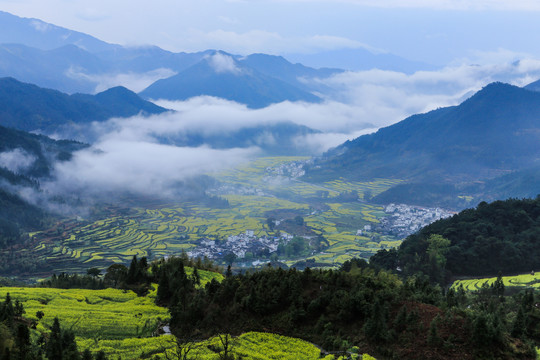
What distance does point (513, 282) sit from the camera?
61.8 meters

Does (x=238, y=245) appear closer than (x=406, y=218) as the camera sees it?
Yes

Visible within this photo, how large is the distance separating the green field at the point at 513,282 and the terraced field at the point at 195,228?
3349 centimetres

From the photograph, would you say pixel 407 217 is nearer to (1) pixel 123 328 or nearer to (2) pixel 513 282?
(2) pixel 513 282

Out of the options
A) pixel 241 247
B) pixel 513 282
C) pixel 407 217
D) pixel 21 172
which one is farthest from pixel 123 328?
pixel 21 172

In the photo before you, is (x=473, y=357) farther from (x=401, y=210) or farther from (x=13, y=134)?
(x=13, y=134)

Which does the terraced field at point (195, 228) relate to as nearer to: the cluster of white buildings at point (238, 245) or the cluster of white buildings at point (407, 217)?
the cluster of white buildings at point (238, 245)

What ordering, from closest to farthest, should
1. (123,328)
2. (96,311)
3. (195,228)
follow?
1. (123,328)
2. (96,311)
3. (195,228)

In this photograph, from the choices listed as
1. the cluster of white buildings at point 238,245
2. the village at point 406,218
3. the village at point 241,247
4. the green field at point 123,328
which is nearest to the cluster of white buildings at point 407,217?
the village at point 406,218

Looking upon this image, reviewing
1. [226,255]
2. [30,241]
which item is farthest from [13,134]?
[226,255]

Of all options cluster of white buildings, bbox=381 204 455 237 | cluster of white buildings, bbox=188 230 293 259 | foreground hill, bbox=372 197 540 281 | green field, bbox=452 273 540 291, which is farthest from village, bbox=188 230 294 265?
green field, bbox=452 273 540 291

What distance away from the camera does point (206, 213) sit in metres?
148

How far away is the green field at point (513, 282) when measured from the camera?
197 ft

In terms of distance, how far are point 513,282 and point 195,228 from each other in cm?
8485

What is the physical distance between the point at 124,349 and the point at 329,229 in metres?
99.0
